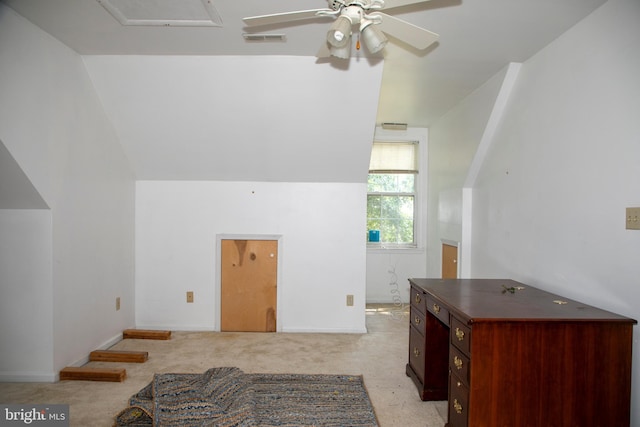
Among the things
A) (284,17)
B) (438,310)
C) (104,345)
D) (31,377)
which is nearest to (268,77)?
(284,17)

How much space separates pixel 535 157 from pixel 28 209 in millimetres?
3447

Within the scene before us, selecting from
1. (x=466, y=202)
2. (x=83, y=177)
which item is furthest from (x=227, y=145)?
(x=466, y=202)

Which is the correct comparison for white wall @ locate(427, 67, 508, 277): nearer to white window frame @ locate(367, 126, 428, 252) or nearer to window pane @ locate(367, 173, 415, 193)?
white window frame @ locate(367, 126, 428, 252)

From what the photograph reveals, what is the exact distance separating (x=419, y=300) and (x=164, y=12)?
7.75 feet

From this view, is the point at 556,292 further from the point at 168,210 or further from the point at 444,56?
the point at 168,210

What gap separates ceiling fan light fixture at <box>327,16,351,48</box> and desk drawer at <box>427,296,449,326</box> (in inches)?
57.6

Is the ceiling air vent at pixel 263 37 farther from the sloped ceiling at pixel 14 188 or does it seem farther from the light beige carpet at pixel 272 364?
the light beige carpet at pixel 272 364

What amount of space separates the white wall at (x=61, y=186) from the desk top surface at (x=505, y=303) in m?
2.46

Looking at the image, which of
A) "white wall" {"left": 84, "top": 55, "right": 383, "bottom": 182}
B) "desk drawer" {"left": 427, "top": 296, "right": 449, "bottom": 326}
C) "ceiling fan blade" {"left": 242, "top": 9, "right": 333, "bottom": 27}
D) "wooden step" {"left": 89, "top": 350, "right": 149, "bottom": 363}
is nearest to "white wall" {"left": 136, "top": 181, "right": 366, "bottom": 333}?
A: "white wall" {"left": 84, "top": 55, "right": 383, "bottom": 182}

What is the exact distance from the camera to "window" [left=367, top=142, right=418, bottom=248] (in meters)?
5.18

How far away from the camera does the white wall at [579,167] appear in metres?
1.92

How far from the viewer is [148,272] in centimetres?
386

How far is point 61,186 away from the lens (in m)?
2.72

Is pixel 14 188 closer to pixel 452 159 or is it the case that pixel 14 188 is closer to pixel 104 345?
pixel 104 345
